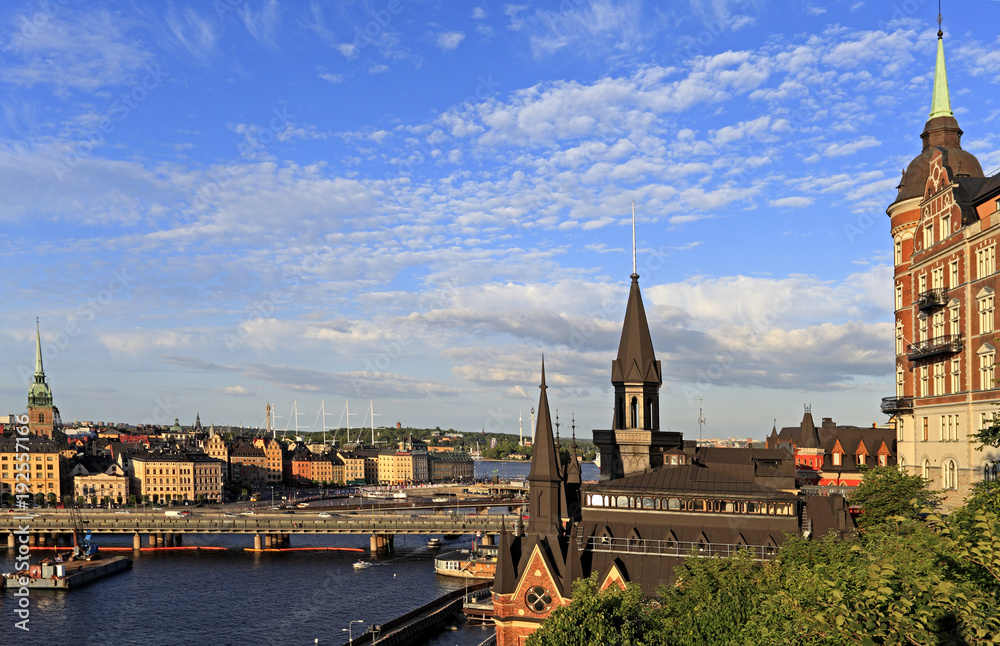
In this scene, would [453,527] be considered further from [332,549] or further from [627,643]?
[627,643]

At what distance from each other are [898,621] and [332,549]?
150m

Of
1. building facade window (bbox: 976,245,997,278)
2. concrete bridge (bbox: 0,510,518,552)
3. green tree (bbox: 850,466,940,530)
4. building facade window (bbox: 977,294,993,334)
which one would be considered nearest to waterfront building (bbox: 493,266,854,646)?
green tree (bbox: 850,466,940,530)

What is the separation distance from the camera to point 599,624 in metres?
41.2

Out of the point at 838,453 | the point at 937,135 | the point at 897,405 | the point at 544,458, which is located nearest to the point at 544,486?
the point at 544,458

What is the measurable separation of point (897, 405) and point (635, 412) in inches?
1044

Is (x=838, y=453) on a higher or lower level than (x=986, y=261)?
lower

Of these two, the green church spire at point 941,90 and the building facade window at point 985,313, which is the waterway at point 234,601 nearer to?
the building facade window at point 985,313

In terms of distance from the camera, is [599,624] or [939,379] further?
[939,379]

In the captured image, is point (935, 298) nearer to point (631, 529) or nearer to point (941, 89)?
point (941, 89)

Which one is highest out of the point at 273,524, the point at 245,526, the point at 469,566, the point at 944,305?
the point at 944,305

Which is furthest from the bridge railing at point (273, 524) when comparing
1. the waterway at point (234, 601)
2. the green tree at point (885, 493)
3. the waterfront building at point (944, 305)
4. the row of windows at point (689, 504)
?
the waterfront building at point (944, 305)

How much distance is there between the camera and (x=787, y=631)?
2409 cm

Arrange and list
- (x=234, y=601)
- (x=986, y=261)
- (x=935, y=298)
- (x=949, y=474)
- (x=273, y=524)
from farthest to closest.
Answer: (x=273, y=524) < (x=234, y=601) < (x=935, y=298) < (x=949, y=474) < (x=986, y=261)

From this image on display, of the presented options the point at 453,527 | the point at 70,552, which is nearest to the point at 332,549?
the point at 453,527
